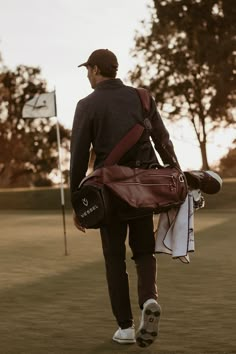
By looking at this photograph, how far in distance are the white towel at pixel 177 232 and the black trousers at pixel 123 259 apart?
77mm

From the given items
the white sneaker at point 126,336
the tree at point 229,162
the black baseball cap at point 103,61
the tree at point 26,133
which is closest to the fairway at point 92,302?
the white sneaker at point 126,336

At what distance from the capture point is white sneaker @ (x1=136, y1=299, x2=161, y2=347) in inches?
249

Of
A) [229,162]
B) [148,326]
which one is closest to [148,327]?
[148,326]

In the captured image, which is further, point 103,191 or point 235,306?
point 235,306

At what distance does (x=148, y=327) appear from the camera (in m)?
6.32

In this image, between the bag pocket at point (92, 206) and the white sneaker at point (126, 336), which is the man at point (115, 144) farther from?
the bag pocket at point (92, 206)

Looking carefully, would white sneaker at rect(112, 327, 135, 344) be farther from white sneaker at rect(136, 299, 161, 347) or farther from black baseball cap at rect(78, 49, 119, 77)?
black baseball cap at rect(78, 49, 119, 77)

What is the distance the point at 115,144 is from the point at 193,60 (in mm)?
48682

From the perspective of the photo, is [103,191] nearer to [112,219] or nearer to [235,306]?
[112,219]

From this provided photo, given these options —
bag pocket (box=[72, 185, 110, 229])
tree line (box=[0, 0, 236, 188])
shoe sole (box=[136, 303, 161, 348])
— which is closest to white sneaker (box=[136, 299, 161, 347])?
shoe sole (box=[136, 303, 161, 348])

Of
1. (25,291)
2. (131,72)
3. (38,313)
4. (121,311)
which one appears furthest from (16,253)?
(131,72)

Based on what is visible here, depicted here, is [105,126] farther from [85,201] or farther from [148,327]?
[148,327]

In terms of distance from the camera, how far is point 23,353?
6.50 m

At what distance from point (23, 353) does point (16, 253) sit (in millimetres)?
9097
